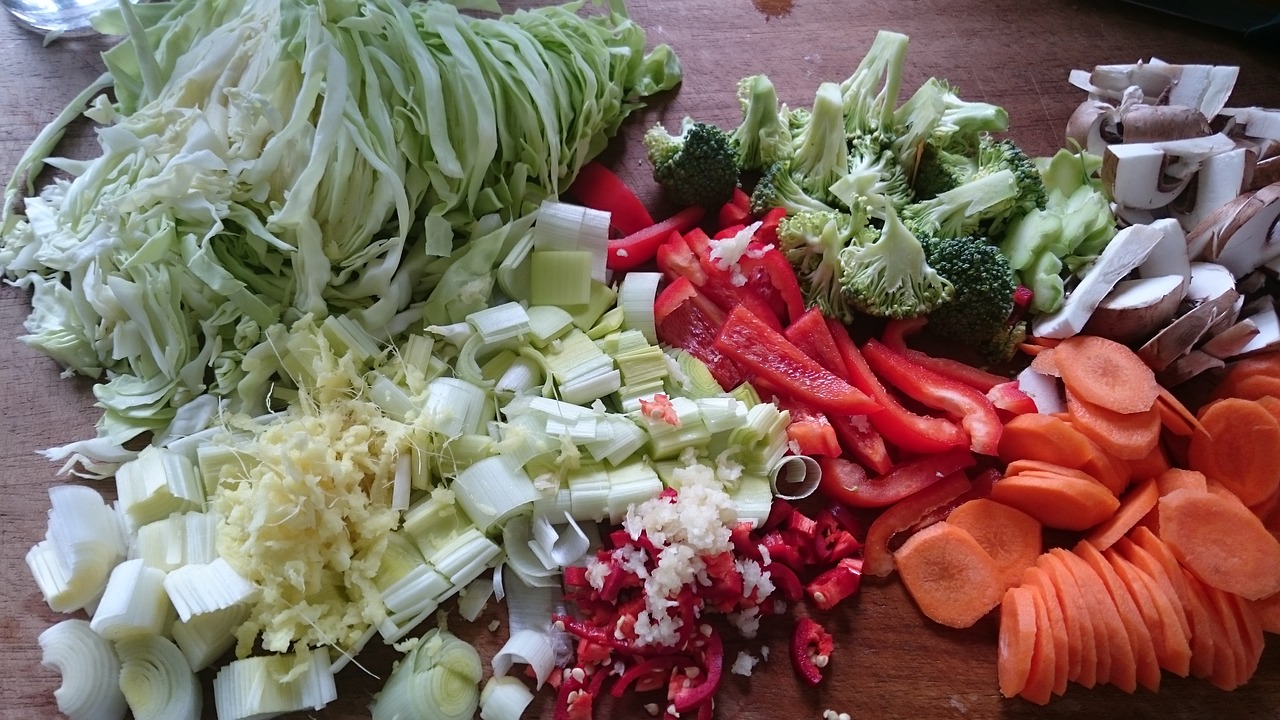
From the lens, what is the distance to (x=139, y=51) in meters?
2.11

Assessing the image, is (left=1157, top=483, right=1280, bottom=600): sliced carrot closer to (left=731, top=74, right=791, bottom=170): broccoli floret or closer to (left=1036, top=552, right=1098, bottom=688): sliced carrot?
(left=1036, top=552, right=1098, bottom=688): sliced carrot

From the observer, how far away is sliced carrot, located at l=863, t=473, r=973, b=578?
2072 millimetres

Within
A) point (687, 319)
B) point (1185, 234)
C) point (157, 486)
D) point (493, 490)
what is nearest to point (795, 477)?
point (687, 319)

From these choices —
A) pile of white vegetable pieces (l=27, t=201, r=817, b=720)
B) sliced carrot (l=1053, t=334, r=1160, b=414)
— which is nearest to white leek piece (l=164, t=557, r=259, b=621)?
pile of white vegetable pieces (l=27, t=201, r=817, b=720)

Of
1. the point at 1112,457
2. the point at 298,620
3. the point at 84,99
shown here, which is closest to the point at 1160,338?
the point at 1112,457

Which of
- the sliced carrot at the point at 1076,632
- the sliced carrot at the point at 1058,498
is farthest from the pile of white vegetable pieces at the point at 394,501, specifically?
the sliced carrot at the point at 1076,632

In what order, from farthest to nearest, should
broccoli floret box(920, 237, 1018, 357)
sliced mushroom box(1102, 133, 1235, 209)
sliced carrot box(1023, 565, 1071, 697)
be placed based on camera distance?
sliced mushroom box(1102, 133, 1235, 209), broccoli floret box(920, 237, 1018, 357), sliced carrot box(1023, 565, 1071, 697)

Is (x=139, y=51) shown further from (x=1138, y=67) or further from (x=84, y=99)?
(x=1138, y=67)

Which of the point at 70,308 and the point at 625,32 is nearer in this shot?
the point at 70,308

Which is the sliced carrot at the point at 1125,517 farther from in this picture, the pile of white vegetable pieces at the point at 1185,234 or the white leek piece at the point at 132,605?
the white leek piece at the point at 132,605

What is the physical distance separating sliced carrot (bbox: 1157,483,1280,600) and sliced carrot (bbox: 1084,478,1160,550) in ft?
0.20

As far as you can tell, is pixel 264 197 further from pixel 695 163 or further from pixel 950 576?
pixel 950 576

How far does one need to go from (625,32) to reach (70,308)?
1.76 m

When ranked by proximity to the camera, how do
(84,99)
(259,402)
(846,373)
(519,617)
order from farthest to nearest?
(84,99), (846,373), (259,402), (519,617)
